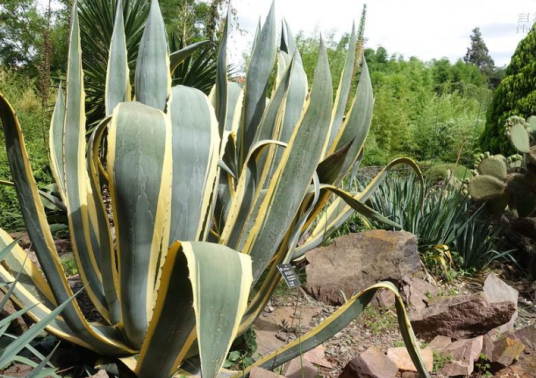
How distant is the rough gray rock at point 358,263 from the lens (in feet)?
9.46

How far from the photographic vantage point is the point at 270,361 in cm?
180

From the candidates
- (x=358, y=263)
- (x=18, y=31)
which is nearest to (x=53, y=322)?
(x=358, y=263)

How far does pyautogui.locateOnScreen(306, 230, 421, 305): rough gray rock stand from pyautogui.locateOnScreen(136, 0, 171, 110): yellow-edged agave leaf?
138cm

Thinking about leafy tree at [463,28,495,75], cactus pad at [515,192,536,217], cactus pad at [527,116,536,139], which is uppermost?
Result: leafy tree at [463,28,495,75]

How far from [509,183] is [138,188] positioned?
3.21 meters

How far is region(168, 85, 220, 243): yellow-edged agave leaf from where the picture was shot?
63.6 inches

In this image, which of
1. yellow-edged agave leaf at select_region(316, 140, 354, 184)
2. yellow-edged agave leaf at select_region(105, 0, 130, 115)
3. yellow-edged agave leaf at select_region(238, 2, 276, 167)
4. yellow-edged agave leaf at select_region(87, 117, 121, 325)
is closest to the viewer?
yellow-edged agave leaf at select_region(87, 117, 121, 325)

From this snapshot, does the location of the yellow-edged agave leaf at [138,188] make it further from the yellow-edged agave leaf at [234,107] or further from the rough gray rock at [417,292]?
the rough gray rock at [417,292]

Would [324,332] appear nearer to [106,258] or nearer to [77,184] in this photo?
[106,258]

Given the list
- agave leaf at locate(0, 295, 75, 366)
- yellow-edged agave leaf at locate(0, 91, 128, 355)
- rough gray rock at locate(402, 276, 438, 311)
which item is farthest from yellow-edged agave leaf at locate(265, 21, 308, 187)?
agave leaf at locate(0, 295, 75, 366)

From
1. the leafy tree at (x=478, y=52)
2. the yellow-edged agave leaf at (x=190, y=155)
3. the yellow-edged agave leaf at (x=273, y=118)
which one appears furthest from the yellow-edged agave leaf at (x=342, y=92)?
the leafy tree at (x=478, y=52)

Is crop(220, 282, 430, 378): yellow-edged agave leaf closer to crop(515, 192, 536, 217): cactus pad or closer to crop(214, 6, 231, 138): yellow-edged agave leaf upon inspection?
crop(214, 6, 231, 138): yellow-edged agave leaf

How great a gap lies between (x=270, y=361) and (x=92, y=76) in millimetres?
3675

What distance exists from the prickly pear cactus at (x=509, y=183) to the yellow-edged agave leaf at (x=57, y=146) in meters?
2.89
